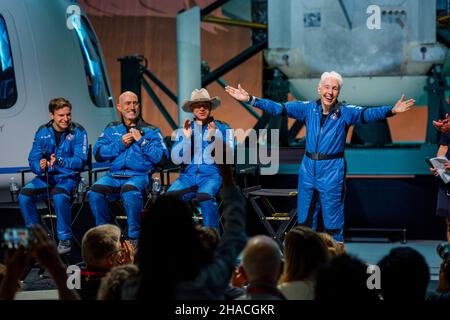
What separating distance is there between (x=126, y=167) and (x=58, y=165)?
0.60 metres

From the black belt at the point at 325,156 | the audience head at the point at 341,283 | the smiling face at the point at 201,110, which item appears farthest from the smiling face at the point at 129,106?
the audience head at the point at 341,283

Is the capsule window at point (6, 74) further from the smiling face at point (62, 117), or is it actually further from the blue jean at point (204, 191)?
the blue jean at point (204, 191)

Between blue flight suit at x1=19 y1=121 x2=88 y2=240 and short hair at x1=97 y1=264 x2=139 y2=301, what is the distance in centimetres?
348

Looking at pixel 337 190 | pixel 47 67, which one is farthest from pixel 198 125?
pixel 47 67

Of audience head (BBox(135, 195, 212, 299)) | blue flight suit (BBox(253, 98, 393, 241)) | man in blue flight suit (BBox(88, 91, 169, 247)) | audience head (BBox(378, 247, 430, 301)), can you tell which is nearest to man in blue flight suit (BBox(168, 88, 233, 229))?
man in blue flight suit (BBox(88, 91, 169, 247))

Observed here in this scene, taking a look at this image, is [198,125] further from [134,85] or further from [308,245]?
[308,245]

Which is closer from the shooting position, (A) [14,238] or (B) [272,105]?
(A) [14,238]

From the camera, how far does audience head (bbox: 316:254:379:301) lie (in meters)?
2.78

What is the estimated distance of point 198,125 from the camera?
680 cm

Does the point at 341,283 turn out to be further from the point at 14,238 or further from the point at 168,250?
the point at 14,238

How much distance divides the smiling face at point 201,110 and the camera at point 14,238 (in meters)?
4.13

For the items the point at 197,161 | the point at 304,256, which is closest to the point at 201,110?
the point at 197,161

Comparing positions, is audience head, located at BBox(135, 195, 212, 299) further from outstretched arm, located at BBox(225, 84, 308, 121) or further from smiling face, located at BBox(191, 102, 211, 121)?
smiling face, located at BBox(191, 102, 211, 121)

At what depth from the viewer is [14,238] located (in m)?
2.71
